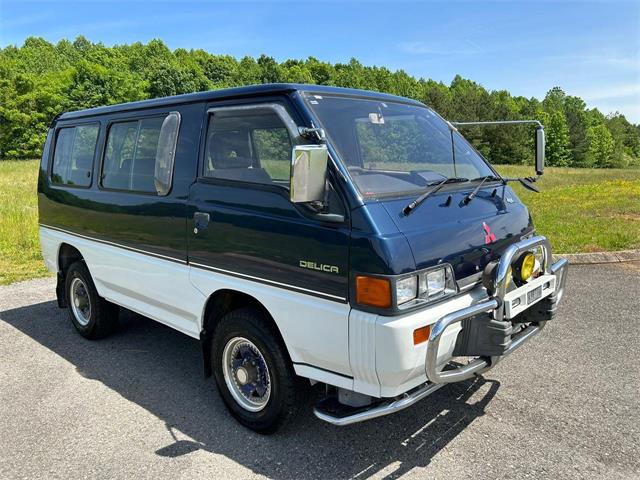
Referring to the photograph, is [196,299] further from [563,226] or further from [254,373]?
[563,226]

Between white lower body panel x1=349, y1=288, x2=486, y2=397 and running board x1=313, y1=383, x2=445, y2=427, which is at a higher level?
white lower body panel x1=349, y1=288, x2=486, y2=397

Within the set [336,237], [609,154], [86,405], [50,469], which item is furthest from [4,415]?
[609,154]

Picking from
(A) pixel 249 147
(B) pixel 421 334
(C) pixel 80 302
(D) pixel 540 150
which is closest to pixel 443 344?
(B) pixel 421 334

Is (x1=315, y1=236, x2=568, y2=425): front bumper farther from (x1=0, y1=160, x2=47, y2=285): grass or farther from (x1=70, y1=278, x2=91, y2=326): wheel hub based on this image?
(x1=0, y1=160, x2=47, y2=285): grass

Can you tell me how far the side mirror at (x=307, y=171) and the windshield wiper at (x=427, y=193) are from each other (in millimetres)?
535

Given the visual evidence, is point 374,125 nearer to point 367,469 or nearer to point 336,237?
point 336,237

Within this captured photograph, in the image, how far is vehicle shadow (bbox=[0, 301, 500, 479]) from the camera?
310cm

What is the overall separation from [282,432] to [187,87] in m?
69.5

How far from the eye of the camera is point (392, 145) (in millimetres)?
3744

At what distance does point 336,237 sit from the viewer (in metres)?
2.78

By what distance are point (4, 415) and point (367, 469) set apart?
9.03 feet

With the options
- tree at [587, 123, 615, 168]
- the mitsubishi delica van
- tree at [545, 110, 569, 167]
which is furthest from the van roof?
tree at [587, 123, 615, 168]

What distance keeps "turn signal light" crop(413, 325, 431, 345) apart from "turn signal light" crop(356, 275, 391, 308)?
0.70 feet

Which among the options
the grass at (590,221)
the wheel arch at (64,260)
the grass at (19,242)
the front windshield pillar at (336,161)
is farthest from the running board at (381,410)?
the grass at (19,242)
